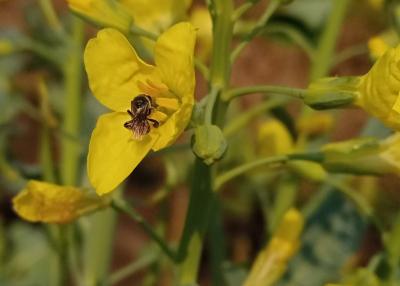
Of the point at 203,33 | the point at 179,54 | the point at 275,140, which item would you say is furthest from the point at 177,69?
the point at 203,33

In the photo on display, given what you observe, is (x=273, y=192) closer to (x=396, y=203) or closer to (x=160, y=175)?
(x=396, y=203)

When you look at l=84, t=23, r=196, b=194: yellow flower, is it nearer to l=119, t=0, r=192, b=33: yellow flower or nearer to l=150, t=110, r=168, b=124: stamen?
l=150, t=110, r=168, b=124: stamen

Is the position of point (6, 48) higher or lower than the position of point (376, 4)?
lower

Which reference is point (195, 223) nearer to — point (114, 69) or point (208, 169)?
point (208, 169)

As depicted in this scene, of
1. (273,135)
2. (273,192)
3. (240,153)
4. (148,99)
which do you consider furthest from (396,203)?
(148,99)

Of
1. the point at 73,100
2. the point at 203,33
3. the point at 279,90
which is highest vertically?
the point at 279,90

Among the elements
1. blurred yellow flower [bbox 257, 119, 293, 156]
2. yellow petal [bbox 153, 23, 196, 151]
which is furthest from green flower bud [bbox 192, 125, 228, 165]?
blurred yellow flower [bbox 257, 119, 293, 156]
